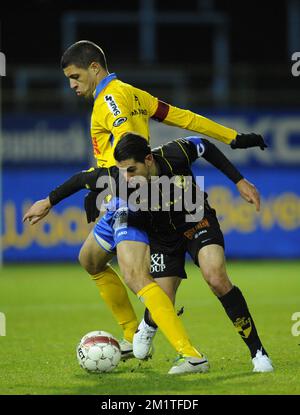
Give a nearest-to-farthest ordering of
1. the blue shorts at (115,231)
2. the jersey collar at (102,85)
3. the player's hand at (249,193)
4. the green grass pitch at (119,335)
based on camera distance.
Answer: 1. the green grass pitch at (119,335)
2. the blue shorts at (115,231)
3. the player's hand at (249,193)
4. the jersey collar at (102,85)

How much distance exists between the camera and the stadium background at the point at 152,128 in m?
15.4

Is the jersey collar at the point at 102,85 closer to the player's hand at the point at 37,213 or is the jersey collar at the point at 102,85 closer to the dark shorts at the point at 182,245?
the player's hand at the point at 37,213

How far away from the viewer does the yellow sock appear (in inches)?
229

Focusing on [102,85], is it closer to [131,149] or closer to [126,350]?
[131,149]

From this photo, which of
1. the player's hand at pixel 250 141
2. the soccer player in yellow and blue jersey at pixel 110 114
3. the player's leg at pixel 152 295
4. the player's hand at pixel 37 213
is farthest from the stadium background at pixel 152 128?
the player's leg at pixel 152 295

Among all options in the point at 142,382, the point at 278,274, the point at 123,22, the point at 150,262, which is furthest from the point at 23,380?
the point at 123,22

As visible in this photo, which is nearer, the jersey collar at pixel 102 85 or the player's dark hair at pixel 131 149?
the player's dark hair at pixel 131 149

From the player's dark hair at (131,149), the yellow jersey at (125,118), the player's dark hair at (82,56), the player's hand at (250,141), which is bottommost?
the player's dark hair at (131,149)

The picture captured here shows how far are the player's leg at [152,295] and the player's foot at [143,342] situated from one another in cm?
76

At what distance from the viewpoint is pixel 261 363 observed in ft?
19.6

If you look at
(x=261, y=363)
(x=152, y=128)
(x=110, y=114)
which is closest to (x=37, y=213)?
(x=110, y=114)

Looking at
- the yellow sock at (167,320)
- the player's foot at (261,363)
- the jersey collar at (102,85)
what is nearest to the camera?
the yellow sock at (167,320)

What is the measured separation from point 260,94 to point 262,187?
3.83 meters

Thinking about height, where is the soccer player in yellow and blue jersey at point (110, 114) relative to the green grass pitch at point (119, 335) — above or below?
above
